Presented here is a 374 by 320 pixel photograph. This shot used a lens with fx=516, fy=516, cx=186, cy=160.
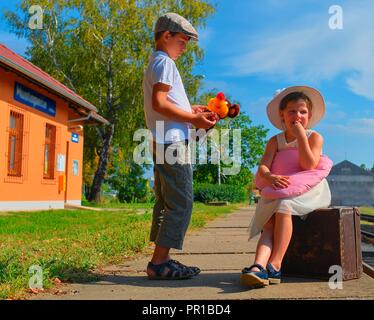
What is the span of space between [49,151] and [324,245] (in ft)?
49.4

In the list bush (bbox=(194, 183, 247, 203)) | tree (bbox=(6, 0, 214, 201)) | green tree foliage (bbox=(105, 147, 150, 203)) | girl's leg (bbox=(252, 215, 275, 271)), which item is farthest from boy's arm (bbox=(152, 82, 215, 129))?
bush (bbox=(194, 183, 247, 203))

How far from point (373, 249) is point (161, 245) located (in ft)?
17.8

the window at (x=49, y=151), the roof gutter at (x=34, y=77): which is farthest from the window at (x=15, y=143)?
the window at (x=49, y=151)

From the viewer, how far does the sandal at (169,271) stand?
3.59 meters

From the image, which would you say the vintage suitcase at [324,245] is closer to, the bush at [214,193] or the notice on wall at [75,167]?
the notice on wall at [75,167]

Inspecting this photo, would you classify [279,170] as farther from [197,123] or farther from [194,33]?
[194,33]

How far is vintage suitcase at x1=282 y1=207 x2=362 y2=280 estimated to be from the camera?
3393mm

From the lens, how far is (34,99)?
52.1 feet

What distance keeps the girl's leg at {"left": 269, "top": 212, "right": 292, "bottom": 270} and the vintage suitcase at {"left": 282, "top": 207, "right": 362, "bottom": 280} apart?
213mm
